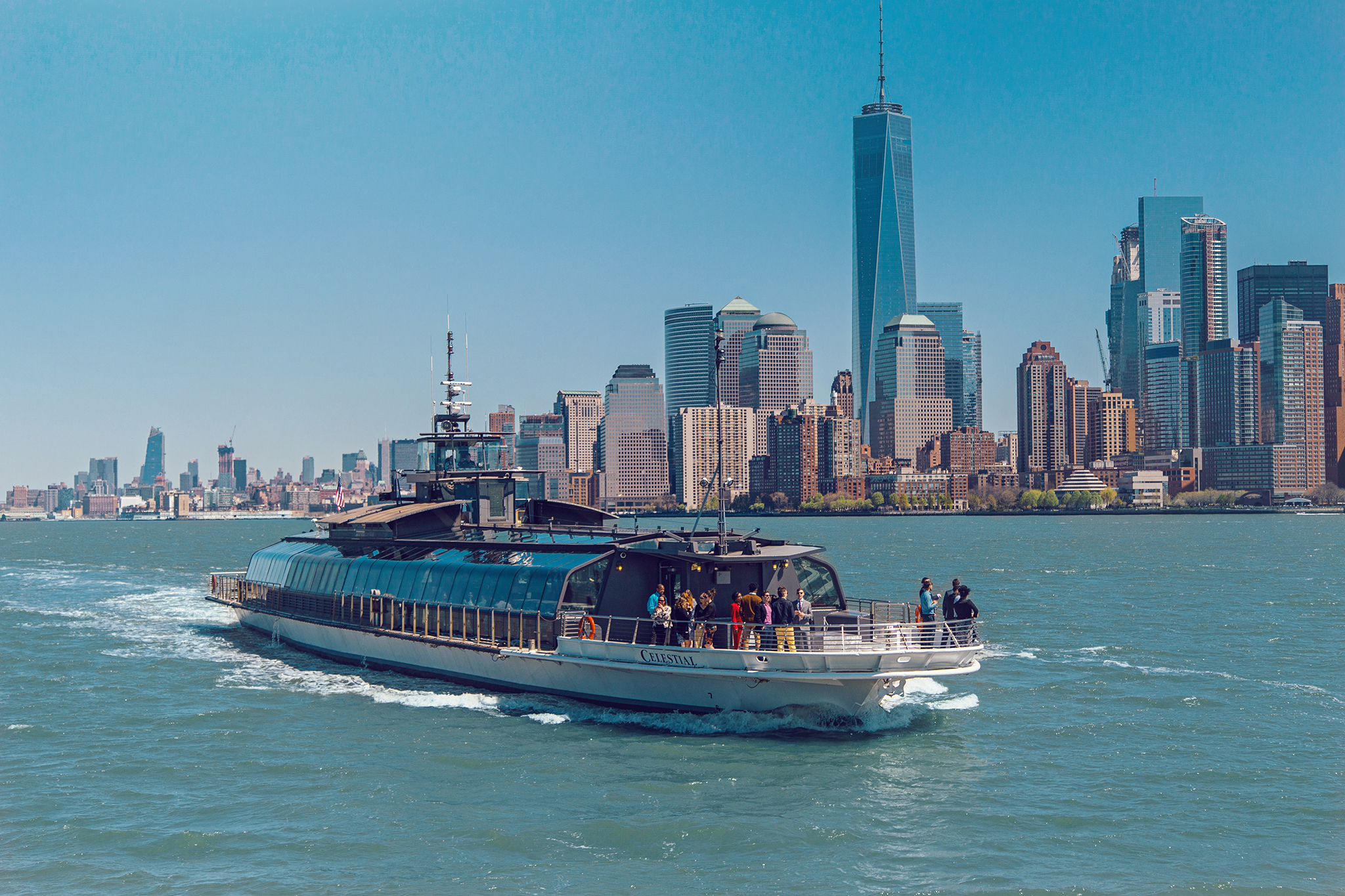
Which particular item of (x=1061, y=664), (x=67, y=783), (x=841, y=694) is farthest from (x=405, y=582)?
(x=1061, y=664)

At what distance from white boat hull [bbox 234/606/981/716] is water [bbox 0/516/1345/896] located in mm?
530

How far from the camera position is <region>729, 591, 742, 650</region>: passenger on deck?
28875 millimetres

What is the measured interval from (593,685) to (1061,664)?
18637 millimetres

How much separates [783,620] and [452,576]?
12434 millimetres

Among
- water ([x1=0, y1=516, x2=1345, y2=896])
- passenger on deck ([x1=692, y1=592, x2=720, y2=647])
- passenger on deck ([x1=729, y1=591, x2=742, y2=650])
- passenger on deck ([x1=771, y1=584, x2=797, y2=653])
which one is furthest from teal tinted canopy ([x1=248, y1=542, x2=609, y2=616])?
passenger on deck ([x1=771, y1=584, x2=797, y2=653])

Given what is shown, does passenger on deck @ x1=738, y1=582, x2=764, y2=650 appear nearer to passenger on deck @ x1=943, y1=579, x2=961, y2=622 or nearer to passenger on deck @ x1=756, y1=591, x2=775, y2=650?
passenger on deck @ x1=756, y1=591, x2=775, y2=650

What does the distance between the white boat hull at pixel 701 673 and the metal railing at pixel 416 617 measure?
1.76ft

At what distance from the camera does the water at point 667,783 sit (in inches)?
802

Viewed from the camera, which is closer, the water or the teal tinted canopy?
the water

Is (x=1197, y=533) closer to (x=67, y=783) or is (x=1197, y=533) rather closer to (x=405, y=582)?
(x=405, y=582)

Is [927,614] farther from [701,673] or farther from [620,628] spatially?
[620,628]

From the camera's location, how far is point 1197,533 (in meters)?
173

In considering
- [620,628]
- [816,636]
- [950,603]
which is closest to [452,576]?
A: [620,628]

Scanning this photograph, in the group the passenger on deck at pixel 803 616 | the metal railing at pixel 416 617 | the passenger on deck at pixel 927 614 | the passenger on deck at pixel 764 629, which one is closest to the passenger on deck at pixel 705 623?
the passenger on deck at pixel 764 629
